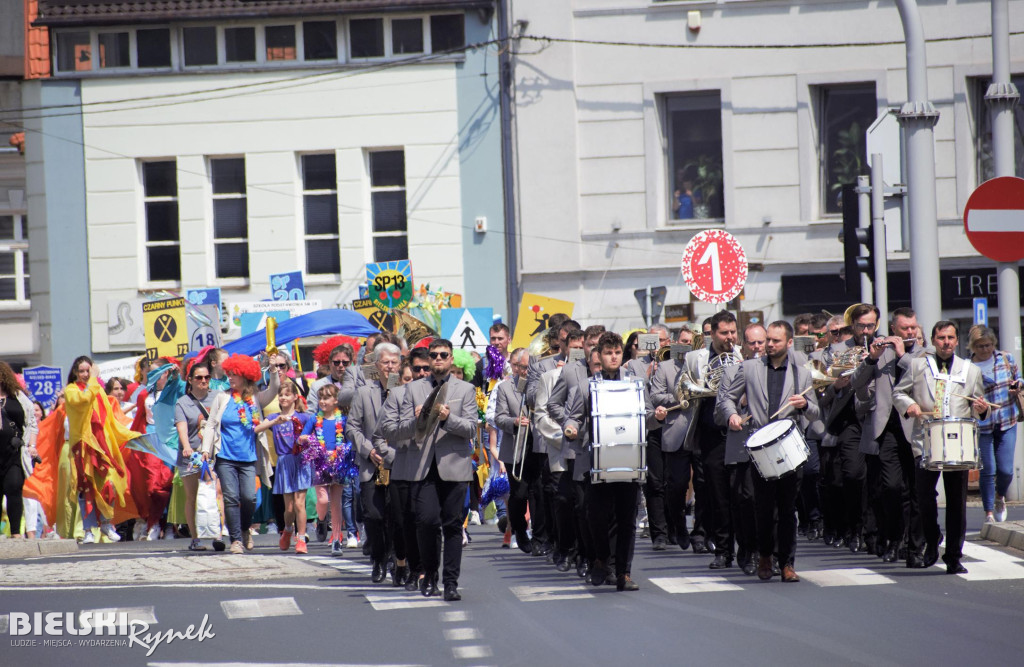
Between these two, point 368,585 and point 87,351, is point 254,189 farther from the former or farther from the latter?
point 368,585

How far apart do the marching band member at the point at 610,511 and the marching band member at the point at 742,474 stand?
917mm

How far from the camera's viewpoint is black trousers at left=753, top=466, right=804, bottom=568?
11180 millimetres

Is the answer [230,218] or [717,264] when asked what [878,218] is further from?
[230,218]

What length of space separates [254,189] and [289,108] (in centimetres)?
165

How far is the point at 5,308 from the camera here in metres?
31.1

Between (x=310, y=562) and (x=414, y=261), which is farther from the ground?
(x=414, y=261)

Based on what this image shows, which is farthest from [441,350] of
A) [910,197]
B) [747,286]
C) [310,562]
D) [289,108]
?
[289,108]

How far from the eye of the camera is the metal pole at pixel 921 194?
14.7 meters

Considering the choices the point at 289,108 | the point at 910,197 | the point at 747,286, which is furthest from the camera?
the point at 289,108

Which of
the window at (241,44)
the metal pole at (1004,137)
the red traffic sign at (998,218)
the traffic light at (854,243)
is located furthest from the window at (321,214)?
the red traffic sign at (998,218)

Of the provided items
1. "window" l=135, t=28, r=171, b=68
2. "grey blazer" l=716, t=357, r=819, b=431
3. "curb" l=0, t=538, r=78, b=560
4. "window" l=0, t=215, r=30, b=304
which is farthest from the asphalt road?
"window" l=0, t=215, r=30, b=304

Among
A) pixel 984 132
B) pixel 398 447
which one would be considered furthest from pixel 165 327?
pixel 984 132

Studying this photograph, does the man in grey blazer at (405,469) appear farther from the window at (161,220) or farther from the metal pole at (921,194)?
the window at (161,220)

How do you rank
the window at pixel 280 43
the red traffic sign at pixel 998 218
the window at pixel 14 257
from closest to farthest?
1. the red traffic sign at pixel 998 218
2. the window at pixel 280 43
3. the window at pixel 14 257
